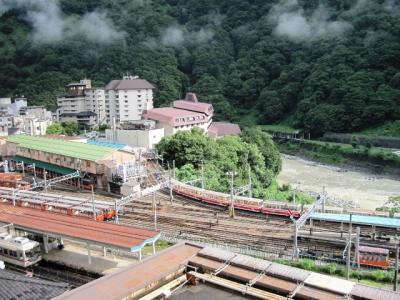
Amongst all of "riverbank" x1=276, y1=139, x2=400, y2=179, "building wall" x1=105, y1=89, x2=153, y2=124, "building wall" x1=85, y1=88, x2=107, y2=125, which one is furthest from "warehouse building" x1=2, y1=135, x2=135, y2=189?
"riverbank" x1=276, y1=139, x2=400, y2=179

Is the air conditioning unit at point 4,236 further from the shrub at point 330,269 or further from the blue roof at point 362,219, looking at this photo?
the blue roof at point 362,219

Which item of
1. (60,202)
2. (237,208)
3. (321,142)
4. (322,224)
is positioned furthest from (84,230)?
(321,142)

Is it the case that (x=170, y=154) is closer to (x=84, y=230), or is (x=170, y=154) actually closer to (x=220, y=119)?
(x=84, y=230)

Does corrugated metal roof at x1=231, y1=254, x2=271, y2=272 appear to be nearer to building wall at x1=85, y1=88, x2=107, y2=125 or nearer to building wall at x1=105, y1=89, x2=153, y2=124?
building wall at x1=105, y1=89, x2=153, y2=124

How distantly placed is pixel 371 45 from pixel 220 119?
27.0 meters

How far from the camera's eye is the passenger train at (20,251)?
63.9 feet

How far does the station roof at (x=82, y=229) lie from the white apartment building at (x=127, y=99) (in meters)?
42.9

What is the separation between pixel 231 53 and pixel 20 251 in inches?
3202

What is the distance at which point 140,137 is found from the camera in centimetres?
4650

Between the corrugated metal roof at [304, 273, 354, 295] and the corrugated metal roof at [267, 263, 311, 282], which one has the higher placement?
the corrugated metal roof at [267, 263, 311, 282]

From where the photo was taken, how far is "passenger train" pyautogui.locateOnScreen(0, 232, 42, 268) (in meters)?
19.5

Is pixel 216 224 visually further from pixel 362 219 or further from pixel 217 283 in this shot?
pixel 217 283

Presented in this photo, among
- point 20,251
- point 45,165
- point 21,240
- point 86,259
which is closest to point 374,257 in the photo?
point 86,259

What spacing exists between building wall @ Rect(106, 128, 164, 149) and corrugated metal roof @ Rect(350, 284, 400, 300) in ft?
117
